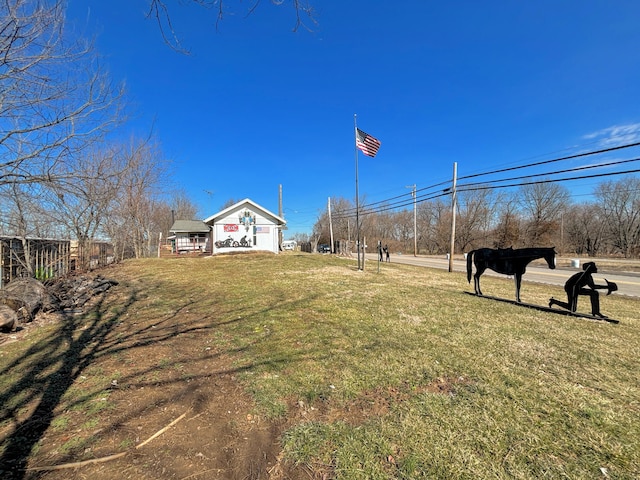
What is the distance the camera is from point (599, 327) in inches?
180

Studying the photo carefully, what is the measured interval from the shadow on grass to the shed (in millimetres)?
24626

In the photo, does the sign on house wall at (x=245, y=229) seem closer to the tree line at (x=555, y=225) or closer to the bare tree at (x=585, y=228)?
the tree line at (x=555, y=225)

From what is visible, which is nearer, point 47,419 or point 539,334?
point 47,419

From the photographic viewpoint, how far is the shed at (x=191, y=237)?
2839cm

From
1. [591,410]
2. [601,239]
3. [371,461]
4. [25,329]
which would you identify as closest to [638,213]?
[601,239]

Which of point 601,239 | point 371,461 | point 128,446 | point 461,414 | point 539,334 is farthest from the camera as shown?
point 601,239

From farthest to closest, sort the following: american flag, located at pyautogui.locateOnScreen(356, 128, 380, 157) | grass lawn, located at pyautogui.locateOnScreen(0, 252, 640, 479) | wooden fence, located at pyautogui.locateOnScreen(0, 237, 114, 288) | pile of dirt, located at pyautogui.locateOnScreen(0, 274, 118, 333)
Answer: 1. american flag, located at pyautogui.locateOnScreen(356, 128, 380, 157)
2. wooden fence, located at pyautogui.locateOnScreen(0, 237, 114, 288)
3. pile of dirt, located at pyautogui.locateOnScreen(0, 274, 118, 333)
4. grass lawn, located at pyautogui.locateOnScreen(0, 252, 640, 479)

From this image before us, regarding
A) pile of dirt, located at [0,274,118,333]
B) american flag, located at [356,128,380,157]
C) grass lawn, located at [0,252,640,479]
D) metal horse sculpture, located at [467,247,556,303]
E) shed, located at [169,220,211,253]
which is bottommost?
grass lawn, located at [0,252,640,479]

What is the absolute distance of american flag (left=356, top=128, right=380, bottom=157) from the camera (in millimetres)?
12711

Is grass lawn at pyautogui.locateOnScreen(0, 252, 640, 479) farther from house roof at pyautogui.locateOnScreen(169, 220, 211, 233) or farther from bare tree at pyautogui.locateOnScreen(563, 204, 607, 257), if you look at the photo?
bare tree at pyautogui.locateOnScreen(563, 204, 607, 257)

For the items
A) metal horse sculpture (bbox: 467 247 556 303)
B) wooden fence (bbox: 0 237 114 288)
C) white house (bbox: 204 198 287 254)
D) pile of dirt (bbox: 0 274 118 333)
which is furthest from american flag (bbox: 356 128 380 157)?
white house (bbox: 204 198 287 254)

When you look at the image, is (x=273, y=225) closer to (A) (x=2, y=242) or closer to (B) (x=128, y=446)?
(A) (x=2, y=242)

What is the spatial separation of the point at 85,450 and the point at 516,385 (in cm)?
364

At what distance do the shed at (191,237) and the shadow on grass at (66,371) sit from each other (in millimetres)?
24626
